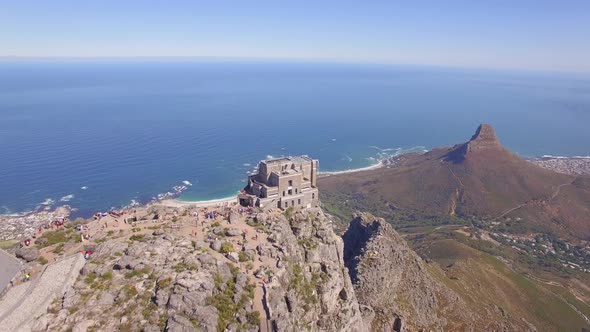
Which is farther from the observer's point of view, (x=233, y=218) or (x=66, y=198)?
(x=66, y=198)

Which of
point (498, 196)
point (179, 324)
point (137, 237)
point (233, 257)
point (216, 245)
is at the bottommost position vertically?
point (498, 196)

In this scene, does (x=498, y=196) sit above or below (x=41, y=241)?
below

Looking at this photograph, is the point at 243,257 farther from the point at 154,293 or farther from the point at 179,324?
the point at 179,324

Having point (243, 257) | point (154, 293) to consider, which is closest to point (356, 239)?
point (243, 257)

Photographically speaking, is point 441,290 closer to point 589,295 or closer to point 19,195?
point 589,295

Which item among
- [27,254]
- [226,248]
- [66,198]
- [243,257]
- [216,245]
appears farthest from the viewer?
[66,198]

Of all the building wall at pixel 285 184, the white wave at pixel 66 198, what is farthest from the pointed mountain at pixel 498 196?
the building wall at pixel 285 184

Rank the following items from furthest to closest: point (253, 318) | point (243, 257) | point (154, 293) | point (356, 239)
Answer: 1. point (356, 239)
2. point (243, 257)
3. point (253, 318)
4. point (154, 293)
